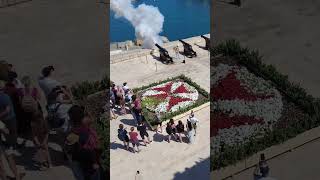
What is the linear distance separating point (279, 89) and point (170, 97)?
10.8 feet

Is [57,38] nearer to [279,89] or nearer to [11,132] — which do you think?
[11,132]

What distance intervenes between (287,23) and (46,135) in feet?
39.4

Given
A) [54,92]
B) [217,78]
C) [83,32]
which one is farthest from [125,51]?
[54,92]

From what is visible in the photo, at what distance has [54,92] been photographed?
1728 centimetres

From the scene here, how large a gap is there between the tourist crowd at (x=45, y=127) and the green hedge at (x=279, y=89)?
3121 millimetres

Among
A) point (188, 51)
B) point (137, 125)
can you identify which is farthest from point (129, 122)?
point (188, 51)

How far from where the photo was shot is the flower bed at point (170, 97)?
793 inches

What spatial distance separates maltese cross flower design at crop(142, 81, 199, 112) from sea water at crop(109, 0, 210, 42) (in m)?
6.33

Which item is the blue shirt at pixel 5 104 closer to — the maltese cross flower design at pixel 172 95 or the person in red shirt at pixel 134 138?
the person in red shirt at pixel 134 138

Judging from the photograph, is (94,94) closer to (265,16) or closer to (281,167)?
(281,167)

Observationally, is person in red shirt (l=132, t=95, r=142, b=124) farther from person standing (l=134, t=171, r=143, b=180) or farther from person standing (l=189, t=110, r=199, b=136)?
person standing (l=134, t=171, r=143, b=180)

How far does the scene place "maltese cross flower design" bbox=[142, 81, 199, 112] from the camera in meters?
20.5

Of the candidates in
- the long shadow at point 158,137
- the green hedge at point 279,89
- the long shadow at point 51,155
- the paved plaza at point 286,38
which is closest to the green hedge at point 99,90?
the long shadow at point 51,155

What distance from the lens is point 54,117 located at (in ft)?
56.5
